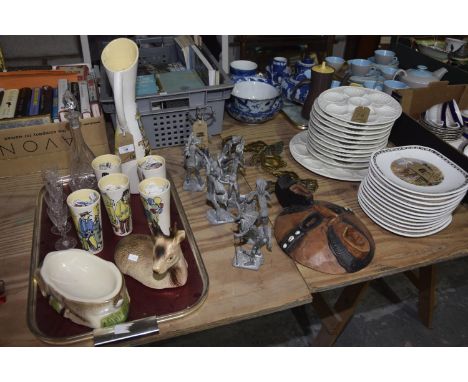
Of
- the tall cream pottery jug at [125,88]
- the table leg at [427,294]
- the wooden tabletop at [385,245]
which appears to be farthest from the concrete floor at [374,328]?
the tall cream pottery jug at [125,88]

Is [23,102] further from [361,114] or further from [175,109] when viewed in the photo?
[361,114]

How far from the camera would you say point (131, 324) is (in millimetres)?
749

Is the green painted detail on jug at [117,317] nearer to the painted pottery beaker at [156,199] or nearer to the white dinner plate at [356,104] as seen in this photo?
the painted pottery beaker at [156,199]

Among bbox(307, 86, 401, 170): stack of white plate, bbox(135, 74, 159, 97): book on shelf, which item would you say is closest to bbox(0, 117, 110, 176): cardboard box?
bbox(135, 74, 159, 97): book on shelf

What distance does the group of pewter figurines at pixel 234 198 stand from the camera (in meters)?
0.85

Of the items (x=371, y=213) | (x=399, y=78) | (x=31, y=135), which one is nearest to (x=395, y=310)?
(x=371, y=213)

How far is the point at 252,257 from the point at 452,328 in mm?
1204

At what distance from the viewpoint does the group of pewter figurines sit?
0.85 metres

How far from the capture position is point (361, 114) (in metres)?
1.08

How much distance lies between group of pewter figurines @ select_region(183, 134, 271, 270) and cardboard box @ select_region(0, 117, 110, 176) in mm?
303

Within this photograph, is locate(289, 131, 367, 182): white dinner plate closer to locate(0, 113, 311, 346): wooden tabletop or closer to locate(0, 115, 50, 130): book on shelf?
locate(0, 113, 311, 346): wooden tabletop

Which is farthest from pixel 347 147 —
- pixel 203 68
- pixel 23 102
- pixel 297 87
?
pixel 23 102

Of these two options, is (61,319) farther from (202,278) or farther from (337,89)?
(337,89)

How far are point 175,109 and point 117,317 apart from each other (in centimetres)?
67
